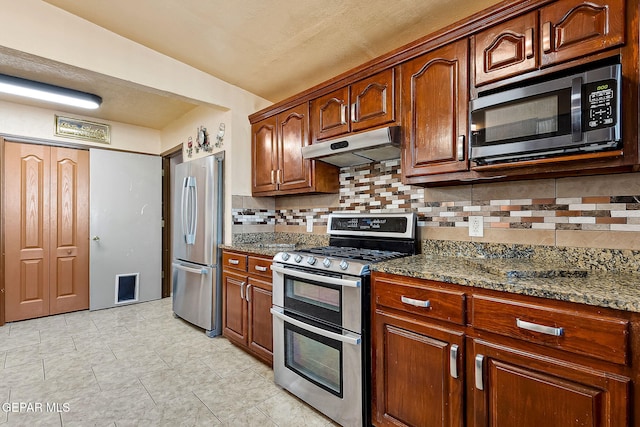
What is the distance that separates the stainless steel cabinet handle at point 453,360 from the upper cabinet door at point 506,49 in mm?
1316

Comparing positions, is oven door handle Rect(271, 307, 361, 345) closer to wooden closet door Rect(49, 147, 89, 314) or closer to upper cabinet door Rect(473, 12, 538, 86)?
upper cabinet door Rect(473, 12, 538, 86)

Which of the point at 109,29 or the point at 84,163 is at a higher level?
the point at 109,29

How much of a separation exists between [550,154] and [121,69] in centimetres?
281

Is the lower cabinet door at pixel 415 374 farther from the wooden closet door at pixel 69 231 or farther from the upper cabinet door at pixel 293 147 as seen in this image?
the wooden closet door at pixel 69 231

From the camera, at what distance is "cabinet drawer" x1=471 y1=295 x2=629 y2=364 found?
3.19ft

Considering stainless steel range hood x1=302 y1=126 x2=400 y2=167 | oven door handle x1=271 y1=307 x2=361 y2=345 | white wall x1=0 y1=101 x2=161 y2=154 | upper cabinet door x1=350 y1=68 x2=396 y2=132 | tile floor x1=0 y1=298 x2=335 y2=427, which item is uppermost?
white wall x1=0 y1=101 x2=161 y2=154

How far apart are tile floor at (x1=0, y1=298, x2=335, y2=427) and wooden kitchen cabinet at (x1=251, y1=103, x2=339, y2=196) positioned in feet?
4.95

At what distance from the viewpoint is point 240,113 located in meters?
3.13

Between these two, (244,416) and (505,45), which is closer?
(505,45)

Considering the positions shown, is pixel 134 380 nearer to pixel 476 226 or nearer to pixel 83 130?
pixel 476 226

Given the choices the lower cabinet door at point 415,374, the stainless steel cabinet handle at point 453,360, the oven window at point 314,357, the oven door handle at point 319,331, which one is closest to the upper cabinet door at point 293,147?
the oven door handle at point 319,331

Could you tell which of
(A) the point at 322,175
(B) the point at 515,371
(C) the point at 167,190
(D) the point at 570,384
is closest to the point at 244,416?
(B) the point at 515,371

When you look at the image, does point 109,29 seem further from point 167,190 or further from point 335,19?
point 167,190

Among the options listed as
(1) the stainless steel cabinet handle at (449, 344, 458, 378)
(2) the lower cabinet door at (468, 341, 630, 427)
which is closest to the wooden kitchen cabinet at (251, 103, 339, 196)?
(1) the stainless steel cabinet handle at (449, 344, 458, 378)
